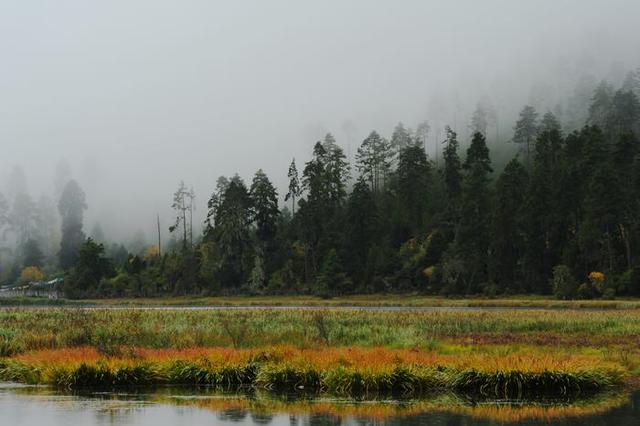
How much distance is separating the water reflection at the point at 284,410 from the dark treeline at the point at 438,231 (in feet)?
226

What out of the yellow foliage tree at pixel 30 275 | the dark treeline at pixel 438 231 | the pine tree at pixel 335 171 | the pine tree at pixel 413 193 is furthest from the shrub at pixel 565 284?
the yellow foliage tree at pixel 30 275

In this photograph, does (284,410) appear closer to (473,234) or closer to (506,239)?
(506,239)

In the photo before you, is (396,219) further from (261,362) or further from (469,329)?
(261,362)

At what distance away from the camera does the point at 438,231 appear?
376ft

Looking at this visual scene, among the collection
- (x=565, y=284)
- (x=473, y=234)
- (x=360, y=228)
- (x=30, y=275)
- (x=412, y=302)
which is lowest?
(x=412, y=302)

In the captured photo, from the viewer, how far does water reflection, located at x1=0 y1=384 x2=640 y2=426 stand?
18828 millimetres

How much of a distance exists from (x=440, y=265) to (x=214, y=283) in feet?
143

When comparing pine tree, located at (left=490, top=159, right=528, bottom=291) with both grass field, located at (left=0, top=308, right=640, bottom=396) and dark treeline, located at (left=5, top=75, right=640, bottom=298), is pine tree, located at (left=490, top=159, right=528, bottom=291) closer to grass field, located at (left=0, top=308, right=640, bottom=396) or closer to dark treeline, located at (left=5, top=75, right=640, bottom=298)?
dark treeline, located at (left=5, top=75, right=640, bottom=298)

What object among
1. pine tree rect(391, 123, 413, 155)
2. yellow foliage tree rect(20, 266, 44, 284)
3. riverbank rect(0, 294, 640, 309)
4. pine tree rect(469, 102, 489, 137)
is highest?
pine tree rect(469, 102, 489, 137)

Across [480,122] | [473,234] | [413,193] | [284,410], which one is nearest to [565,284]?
[473,234]

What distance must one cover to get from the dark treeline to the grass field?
5245cm

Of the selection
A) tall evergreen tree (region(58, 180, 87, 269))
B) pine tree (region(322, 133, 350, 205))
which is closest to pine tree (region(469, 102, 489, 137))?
pine tree (region(322, 133, 350, 205))

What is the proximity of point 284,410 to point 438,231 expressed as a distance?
96191 mm

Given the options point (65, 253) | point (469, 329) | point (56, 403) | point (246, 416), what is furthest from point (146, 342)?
point (65, 253)
